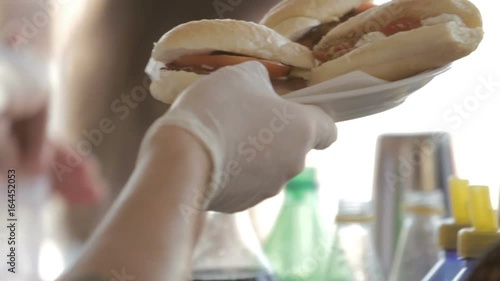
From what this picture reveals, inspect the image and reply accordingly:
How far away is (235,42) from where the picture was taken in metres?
0.66

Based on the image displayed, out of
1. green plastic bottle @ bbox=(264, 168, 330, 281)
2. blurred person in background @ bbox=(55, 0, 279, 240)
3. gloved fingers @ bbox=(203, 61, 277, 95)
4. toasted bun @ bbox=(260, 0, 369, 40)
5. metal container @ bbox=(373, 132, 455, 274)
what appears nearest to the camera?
gloved fingers @ bbox=(203, 61, 277, 95)

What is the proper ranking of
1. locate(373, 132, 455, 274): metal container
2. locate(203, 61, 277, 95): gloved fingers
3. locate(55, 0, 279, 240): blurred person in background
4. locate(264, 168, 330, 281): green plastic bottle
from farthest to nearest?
locate(55, 0, 279, 240): blurred person in background, locate(373, 132, 455, 274): metal container, locate(264, 168, 330, 281): green plastic bottle, locate(203, 61, 277, 95): gloved fingers

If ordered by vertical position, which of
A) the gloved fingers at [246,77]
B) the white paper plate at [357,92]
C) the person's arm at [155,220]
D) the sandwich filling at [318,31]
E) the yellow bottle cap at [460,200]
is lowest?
the yellow bottle cap at [460,200]

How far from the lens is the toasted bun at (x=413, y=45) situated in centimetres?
63

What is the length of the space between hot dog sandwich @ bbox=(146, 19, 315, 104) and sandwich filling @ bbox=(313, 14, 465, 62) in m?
0.02

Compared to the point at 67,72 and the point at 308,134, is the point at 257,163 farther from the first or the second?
the point at 67,72

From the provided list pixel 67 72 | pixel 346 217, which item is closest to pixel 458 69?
pixel 346 217

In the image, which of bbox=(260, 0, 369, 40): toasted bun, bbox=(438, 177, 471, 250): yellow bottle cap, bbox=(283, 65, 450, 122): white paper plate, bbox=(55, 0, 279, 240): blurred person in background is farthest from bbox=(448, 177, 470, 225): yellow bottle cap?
bbox=(55, 0, 279, 240): blurred person in background

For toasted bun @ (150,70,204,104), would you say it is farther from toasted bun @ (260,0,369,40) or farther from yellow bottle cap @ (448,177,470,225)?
yellow bottle cap @ (448,177,470,225)

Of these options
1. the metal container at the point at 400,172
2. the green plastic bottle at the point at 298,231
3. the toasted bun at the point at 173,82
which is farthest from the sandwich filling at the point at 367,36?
the metal container at the point at 400,172

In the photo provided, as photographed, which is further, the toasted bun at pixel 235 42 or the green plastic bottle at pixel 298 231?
the green plastic bottle at pixel 298 231

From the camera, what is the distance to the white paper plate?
0.62 m

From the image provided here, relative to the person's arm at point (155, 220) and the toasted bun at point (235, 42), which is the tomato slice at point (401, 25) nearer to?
the toasted bun at point (235, 42)

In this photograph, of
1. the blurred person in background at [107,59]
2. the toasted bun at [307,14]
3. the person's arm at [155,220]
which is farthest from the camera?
the blurred person in background at [107,59]
